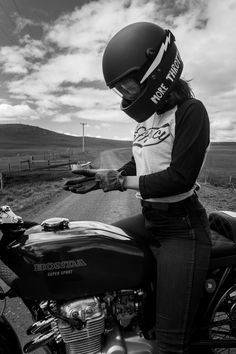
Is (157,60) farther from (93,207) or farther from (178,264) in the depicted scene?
(93,207)

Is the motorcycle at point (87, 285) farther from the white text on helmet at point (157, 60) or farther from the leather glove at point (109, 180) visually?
the white text on helmet at point (157, 60)

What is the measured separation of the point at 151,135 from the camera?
247 cm

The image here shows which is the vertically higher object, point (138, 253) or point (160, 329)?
point (138, 253)

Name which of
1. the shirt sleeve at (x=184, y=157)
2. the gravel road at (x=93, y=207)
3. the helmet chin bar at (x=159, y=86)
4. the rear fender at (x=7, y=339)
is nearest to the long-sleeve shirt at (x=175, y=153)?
the shirt sleeve at (x=184, y=157)

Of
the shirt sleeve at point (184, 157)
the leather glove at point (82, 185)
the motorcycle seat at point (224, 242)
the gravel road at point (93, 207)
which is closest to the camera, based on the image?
the shirt sleeve at point (184, 157)

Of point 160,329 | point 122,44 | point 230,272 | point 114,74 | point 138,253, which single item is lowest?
point 160,329

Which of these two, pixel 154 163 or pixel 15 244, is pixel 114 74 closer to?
pixel 154 163

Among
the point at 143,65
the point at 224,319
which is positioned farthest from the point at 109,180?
the point at 224,319

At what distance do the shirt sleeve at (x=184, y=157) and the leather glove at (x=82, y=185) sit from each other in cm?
36

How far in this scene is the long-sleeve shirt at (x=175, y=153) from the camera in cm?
222

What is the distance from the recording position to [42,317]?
102 inches

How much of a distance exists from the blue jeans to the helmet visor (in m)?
0.77

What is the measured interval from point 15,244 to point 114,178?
2.67 ft

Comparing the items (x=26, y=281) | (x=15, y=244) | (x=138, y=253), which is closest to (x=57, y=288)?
(x=26, y=281)
